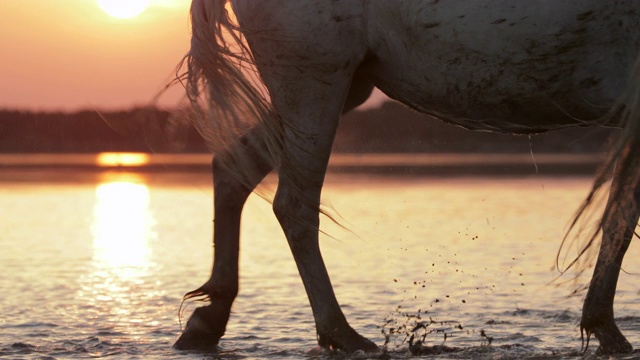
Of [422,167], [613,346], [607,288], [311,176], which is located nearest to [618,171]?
[607,288]

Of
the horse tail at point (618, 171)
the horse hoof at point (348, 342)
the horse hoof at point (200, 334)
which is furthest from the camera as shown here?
the horse hoof at point (200, 334)

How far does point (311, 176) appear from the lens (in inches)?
204

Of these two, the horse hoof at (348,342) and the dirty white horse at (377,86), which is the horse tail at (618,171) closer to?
the dirty white horse at (377,86)

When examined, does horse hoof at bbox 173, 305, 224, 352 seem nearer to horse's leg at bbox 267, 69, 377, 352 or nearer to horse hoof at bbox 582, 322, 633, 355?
horse's leg at bbox 267, 69, 377, 352

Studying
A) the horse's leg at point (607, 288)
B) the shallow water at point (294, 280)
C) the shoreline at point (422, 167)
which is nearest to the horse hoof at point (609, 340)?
the horse's leg at point (607, 288)

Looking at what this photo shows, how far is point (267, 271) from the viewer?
771 centimetres

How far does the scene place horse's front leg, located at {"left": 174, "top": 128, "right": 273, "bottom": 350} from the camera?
5523mm

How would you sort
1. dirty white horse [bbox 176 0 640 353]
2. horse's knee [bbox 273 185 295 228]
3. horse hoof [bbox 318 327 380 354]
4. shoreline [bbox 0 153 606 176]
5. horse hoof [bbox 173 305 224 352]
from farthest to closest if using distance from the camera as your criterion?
shoreline [bbox 0 153 606 176] < horse hoof [bbox 173 305 224 352] < horse's knee [bbox 273 185 295 228] < horse hoof [bbox 318 327 380 354] < dirty white horse [bbox 176 0 640 353]

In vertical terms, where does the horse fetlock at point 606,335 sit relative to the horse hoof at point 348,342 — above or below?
below

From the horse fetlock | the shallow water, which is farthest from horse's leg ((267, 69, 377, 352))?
the horse fetlock

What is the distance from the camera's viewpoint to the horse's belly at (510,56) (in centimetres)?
460

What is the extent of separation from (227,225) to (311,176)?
2.02 ft

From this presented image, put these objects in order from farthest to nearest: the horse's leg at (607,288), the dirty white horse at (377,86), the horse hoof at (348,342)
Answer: the horse hoof at (348,342) → the horse's leg at (607,288) → the dirty white horse at (377,86)

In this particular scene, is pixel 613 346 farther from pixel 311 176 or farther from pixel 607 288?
pixel 311 176
